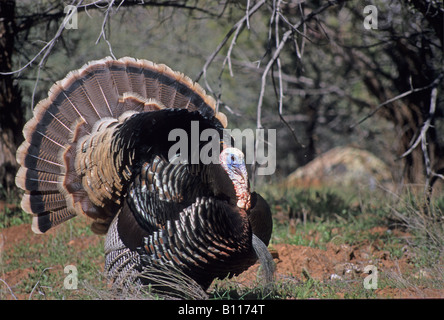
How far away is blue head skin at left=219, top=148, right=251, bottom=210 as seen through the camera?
3.33 m

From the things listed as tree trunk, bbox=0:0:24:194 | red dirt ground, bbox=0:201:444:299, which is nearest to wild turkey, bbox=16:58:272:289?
red dirt ground, bbox=0:201:444:299

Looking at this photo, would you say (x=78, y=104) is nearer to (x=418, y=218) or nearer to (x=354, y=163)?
(x=418, y=218)

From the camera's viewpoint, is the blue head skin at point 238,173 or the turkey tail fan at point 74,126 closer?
the blue head skin at point 238,173

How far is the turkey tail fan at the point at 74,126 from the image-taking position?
4168 mm

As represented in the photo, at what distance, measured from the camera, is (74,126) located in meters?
4.21

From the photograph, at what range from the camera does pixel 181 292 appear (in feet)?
11.2

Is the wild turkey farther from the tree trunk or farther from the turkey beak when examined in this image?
the tree trunk

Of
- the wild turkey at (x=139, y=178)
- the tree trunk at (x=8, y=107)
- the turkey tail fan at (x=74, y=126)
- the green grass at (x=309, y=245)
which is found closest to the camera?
the wild turkey at (x=139, y=178)

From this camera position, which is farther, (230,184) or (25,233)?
(25,233)

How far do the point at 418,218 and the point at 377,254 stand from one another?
1.54ft

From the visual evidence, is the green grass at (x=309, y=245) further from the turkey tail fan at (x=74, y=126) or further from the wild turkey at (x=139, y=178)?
the turkey tail fan at (x=74, y=126)

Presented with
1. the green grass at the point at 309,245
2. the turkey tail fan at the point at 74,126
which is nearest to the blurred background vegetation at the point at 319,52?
the turkey tail fan at the point at 74,126

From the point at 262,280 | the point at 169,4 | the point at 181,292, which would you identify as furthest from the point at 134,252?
the point at 169,4

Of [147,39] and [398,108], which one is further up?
[147,39]
